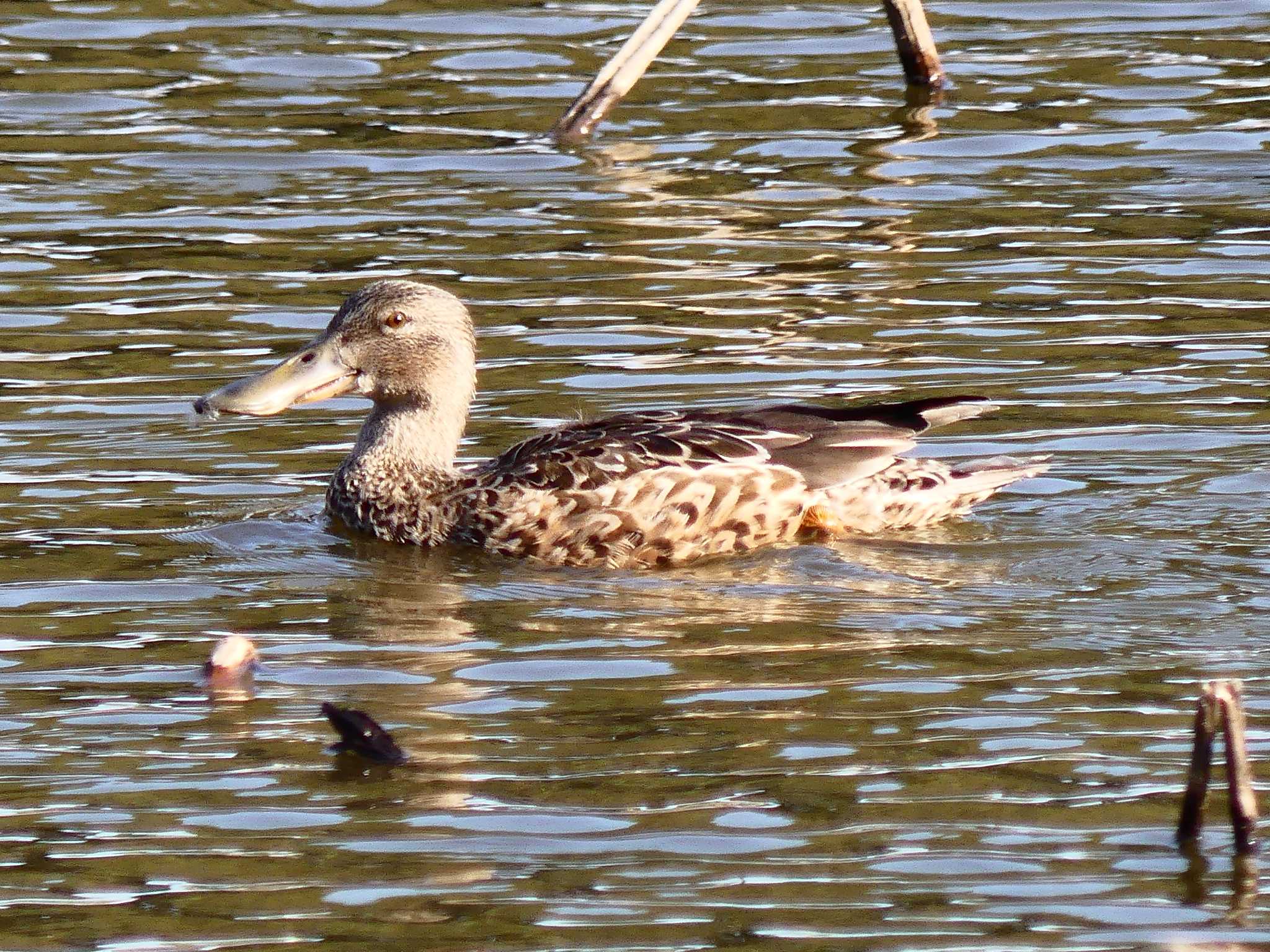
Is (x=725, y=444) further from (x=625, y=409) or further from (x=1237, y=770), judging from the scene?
(x=1237, y=770)

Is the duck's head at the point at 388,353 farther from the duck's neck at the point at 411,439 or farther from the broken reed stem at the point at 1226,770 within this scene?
the broken reed stem at the point at 1226,770

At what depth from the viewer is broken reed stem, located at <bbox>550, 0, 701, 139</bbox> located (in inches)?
529

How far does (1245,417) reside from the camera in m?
9.31

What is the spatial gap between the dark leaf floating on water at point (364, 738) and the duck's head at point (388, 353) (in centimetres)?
300

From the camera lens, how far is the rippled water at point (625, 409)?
5.40 m

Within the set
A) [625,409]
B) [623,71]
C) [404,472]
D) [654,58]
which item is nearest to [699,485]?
[404,472]

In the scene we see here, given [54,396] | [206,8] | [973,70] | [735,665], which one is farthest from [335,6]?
[735,665]

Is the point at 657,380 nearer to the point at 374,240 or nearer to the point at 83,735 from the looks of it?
the point at 374,240

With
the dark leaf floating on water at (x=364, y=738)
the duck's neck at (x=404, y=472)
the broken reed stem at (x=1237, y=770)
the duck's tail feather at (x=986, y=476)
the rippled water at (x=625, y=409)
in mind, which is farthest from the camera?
the duck's neck at (x=404, y=472)

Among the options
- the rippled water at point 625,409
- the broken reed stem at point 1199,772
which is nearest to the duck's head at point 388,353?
the rippled water at point 625,409

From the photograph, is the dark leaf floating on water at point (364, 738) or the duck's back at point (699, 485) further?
the duck's back at point (699, 485)

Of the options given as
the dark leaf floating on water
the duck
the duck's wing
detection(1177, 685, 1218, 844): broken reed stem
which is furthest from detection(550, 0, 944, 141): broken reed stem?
detection(1177, 685, 1218, 844): broken reed stem

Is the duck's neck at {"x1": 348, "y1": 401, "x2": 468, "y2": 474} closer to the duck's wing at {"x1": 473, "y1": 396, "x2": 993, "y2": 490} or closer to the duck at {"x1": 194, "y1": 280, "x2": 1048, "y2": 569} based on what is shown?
the duck at {"x1": 194, "y1": 280, "x2": 1048, "y2": 569}

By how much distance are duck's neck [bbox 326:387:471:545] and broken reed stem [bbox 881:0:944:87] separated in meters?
6.10
